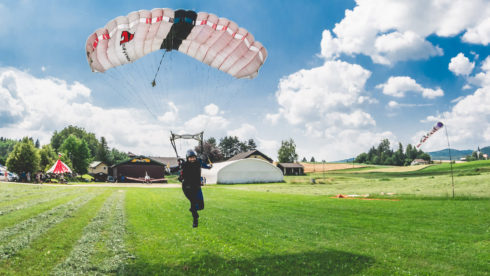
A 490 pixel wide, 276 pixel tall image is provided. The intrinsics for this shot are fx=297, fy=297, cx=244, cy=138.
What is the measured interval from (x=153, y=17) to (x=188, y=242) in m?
8.56

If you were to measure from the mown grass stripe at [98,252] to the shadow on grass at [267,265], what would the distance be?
0.54 meters

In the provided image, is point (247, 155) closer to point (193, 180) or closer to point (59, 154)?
point (59, 154)

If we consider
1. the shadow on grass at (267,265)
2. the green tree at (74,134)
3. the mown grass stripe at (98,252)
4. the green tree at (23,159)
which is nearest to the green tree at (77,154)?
the green tree at (23,159)

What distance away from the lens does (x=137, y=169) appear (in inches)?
2569

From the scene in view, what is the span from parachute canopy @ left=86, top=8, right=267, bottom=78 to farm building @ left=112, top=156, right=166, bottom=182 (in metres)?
54.5

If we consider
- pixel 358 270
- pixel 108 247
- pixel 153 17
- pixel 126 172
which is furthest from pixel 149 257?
pixel 126 172

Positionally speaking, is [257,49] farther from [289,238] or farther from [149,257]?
[149,257]

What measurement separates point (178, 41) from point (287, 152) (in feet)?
312

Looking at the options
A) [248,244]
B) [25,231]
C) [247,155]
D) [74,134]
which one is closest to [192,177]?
[248,244]

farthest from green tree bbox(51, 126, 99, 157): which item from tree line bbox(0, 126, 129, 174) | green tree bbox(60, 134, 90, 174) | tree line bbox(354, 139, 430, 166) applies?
tree line bbox(354, 139, 430, 166)

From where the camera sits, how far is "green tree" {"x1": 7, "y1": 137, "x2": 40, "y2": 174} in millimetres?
53219

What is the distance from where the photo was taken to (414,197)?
823 inches

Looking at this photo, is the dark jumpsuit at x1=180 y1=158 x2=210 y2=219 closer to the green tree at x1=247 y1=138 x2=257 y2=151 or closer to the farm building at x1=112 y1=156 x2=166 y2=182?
the farm building at x1=112 y1=156 x2=166 y2=182

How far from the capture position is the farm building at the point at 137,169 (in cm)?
6431
